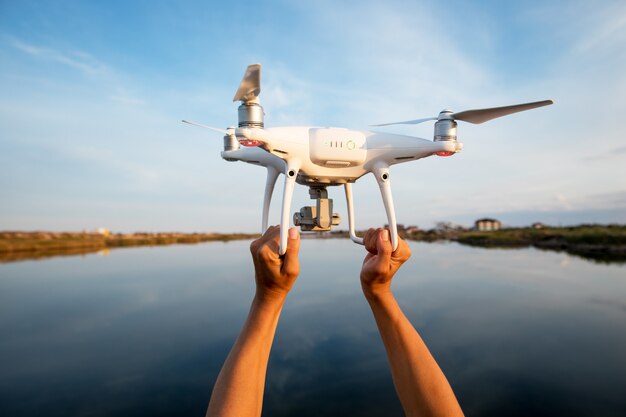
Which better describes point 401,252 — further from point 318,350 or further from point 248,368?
point 318,350

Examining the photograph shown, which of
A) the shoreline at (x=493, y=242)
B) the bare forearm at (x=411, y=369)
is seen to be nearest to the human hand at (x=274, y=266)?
the bare forearm at (x=411, y=369)

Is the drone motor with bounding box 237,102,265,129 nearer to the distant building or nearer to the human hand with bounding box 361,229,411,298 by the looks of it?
the human hand with bounding box 361,229,411,298

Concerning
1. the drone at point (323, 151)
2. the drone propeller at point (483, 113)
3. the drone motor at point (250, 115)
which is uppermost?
the drone propeller at point (483, 113)

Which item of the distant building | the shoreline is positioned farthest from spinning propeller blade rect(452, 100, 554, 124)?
the distant building

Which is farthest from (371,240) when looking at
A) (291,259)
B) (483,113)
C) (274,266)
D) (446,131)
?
(483,113)

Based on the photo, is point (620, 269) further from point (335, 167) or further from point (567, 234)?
point (335, 167)

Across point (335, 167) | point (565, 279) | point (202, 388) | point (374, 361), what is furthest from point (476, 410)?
point (565, 279)

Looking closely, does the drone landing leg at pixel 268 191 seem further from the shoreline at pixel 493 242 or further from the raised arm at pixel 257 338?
the shoreline at pixel 493 242
